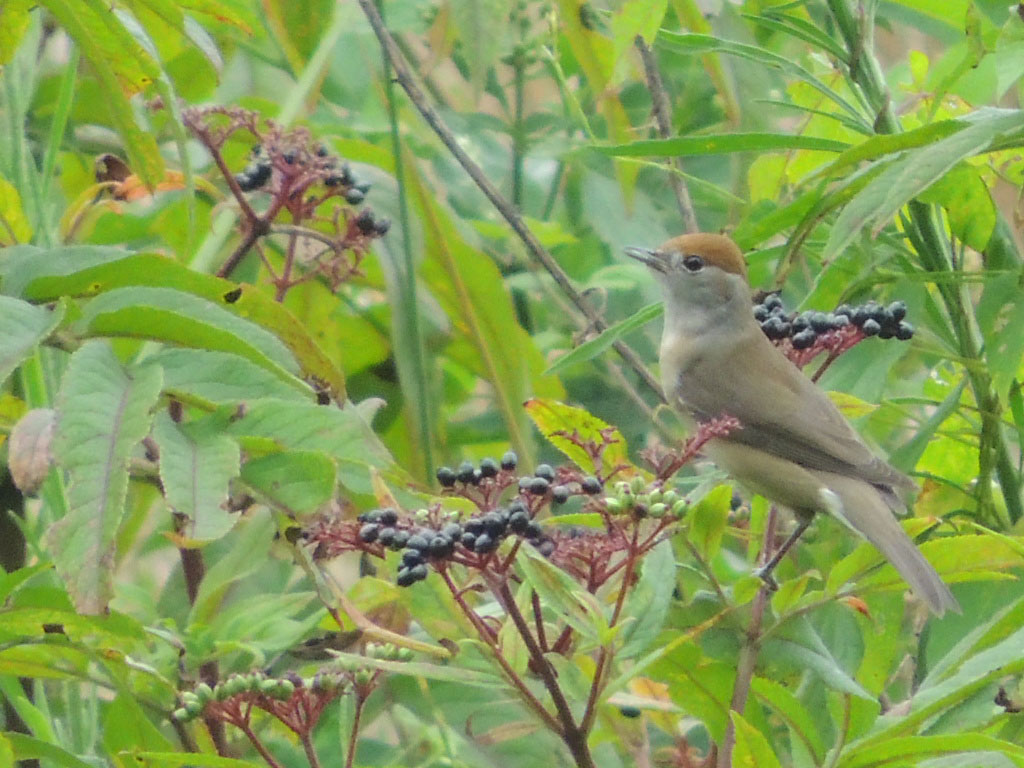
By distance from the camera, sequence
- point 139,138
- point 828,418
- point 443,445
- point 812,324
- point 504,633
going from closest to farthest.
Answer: point 504,633 → point 139,138 → point 812,324 → point 443,445 → point 828,418

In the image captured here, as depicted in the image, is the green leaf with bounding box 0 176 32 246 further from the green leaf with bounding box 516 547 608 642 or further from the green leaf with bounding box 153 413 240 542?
the green leaf with bounding box 516 547 608 642

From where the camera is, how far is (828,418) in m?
2.71

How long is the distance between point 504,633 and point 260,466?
0.27 meters

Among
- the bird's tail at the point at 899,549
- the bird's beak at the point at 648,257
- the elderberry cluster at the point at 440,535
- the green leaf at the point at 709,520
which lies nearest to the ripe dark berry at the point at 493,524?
the elderberry cluster at the point at 440,535

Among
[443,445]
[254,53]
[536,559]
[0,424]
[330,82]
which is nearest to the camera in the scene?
[536,559]

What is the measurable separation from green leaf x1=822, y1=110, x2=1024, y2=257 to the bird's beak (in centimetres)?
131

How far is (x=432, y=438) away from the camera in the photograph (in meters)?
2.09

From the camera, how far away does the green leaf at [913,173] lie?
1372 mm

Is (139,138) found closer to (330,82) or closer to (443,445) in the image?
(443,445)

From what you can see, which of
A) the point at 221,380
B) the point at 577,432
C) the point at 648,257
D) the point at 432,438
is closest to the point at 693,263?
the point at 648,257

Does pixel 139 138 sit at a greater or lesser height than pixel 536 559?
greater

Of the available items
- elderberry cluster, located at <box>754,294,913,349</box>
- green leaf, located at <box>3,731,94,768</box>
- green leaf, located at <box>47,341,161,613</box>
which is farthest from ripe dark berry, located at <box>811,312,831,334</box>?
green leaf, located at <box>3,731,94,768</box>

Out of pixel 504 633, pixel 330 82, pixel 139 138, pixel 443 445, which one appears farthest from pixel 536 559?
pixel 330 82

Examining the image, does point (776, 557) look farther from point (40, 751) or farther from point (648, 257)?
point (648, 257)
